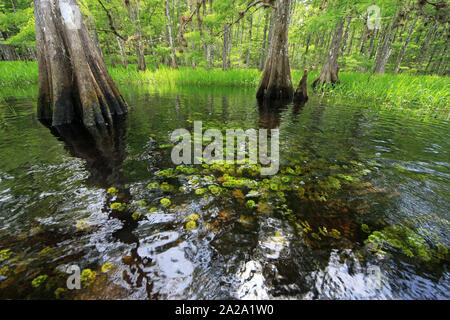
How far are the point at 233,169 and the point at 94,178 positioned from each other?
7.02 ft

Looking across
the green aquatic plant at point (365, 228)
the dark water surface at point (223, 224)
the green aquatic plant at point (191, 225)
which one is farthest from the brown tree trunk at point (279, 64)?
the green aquatic plant at point (191, 225)

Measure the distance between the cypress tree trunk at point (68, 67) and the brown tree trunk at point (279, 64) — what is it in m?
7.12

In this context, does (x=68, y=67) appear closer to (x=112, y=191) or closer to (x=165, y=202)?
(x=112, y=191)

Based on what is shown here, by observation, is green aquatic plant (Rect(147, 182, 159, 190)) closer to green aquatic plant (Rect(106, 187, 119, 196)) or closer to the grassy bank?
green aquatic plant (Rect(106, 187, 119, 196))

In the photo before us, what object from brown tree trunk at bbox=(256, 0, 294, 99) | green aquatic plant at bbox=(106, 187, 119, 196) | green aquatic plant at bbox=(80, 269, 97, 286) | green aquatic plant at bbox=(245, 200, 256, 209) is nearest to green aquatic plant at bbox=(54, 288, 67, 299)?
green aquatic plant at bbox=(80, 269, 97, 286)

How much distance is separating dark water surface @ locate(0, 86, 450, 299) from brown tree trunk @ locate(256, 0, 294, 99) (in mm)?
6165

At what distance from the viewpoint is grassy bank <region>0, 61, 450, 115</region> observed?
807 cm

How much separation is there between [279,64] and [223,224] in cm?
898

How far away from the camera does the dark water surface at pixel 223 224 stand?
146 cm

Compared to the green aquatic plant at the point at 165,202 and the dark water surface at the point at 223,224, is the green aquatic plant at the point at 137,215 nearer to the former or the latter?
the dark water surface at the point at 223,224

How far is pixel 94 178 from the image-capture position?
9.07 ft

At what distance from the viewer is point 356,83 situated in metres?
11.1

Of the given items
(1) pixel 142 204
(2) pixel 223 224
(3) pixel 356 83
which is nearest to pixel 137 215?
(1) pixel 142 204
